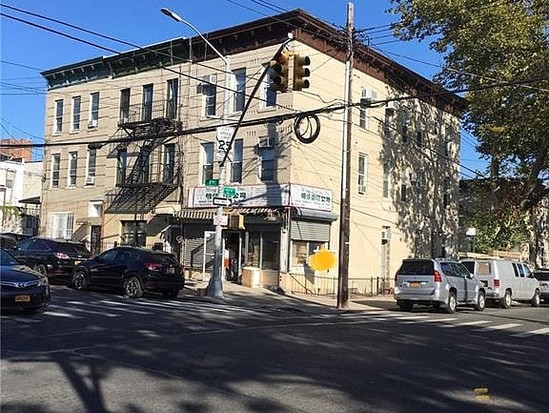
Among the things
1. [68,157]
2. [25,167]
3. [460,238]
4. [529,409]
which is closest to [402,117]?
[460,238]

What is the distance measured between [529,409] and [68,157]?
31.8m

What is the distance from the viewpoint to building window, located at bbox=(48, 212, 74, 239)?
3484cm

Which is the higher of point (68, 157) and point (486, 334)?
point (68, 157)

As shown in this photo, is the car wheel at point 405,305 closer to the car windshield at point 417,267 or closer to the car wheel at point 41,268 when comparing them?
the car windshield at point 417,267

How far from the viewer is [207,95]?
2958cm

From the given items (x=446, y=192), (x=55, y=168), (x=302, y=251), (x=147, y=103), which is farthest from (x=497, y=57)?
(x=55, y=168)

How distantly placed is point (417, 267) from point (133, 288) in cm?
905

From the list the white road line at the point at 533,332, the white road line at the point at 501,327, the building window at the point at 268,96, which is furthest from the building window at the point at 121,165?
the white road line at the point at 533,332

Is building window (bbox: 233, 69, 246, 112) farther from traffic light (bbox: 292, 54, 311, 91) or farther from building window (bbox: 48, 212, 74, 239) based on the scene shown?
traffic light (bbox: 292, 54, 311, 91)

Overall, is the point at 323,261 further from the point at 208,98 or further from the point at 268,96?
the point at 208,98

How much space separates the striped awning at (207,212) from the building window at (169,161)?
2.20m

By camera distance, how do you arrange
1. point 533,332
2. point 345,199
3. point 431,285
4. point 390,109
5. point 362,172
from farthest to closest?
point 390,109
point 362,172
point 345,199
point 431,285
point 533,332

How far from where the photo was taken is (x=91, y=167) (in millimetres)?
34094

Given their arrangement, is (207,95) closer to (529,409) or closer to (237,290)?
(237,290)
